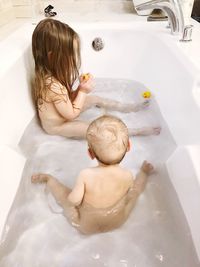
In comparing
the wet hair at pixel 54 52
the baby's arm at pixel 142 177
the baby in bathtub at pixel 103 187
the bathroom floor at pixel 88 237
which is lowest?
the bathroom floor at pixel 88 237

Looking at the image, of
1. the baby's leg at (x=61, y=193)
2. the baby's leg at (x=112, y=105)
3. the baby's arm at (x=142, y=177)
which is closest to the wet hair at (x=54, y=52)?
the baby's leg at (x=112, y=105)

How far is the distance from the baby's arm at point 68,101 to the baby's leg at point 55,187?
0.92 ft

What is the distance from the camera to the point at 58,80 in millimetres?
1055

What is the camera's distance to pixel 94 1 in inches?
64.6

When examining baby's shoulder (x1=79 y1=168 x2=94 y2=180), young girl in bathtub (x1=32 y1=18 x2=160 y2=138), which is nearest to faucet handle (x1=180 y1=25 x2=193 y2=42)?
young girl in bathtub (x1=32 y1=18 x2=160 y2=138)

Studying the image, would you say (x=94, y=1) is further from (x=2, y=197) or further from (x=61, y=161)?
(x=2, y=197)

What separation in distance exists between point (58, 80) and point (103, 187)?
0.49 meters

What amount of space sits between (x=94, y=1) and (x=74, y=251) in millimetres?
1404

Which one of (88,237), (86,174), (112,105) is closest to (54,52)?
(112,105)

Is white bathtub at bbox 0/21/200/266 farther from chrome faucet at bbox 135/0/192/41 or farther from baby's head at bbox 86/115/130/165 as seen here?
baby's head at bbox 86/115/130/165

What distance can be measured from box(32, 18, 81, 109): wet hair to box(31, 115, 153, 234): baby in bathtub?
406 millimetres

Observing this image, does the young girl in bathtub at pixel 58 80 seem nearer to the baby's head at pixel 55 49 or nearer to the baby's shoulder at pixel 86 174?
the baby's head at pixel 55 49

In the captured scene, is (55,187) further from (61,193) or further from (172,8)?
(172,8)

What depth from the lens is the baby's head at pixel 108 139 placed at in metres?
0.68
